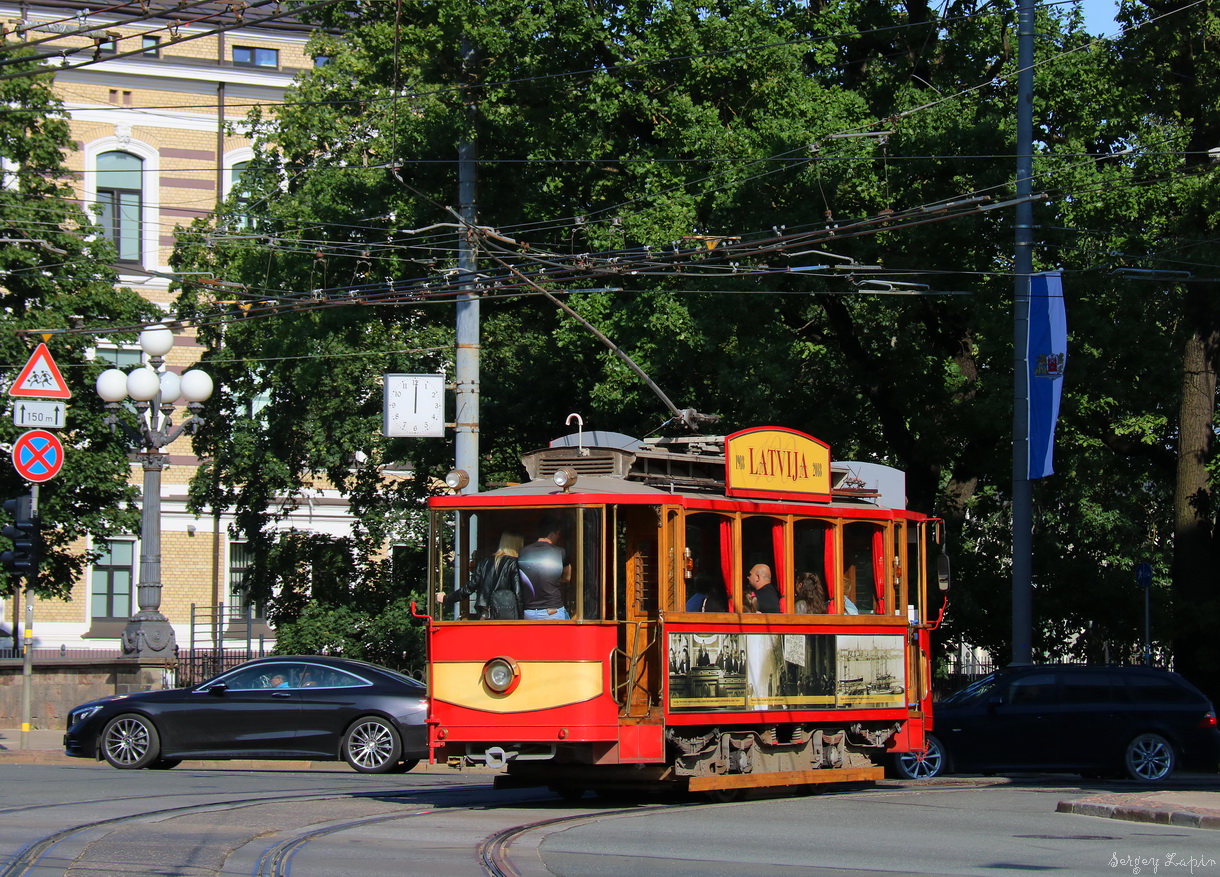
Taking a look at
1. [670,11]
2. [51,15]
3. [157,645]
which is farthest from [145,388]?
[51,15]

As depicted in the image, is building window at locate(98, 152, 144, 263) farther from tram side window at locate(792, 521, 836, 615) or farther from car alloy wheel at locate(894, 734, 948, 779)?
tram side window at locate(792, 521, 836, 615)

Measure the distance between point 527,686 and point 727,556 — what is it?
2.20 metres

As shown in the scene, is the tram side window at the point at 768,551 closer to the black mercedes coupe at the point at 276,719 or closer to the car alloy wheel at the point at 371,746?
the black mercedes coupe at the point at 276,719

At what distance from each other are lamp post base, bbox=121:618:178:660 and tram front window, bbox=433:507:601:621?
41.9 feet

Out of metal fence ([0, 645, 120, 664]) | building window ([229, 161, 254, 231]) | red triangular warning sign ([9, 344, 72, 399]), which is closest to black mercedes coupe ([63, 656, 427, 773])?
red triangular warning sign ([9, 344, 72, 399])

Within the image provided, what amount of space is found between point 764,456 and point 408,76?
48.4 ft

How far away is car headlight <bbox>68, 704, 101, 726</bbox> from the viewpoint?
18.7 meters

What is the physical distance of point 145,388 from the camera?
23.2 m

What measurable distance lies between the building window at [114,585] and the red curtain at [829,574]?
35.4 meters

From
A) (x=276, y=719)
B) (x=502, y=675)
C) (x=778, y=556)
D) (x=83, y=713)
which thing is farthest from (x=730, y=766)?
(x=83, y=713)

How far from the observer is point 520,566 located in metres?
13.1

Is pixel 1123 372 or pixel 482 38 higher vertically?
pixel 482 38

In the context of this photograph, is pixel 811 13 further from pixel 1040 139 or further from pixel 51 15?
pixel 51 15

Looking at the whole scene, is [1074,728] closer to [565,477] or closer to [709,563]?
[709,563]
